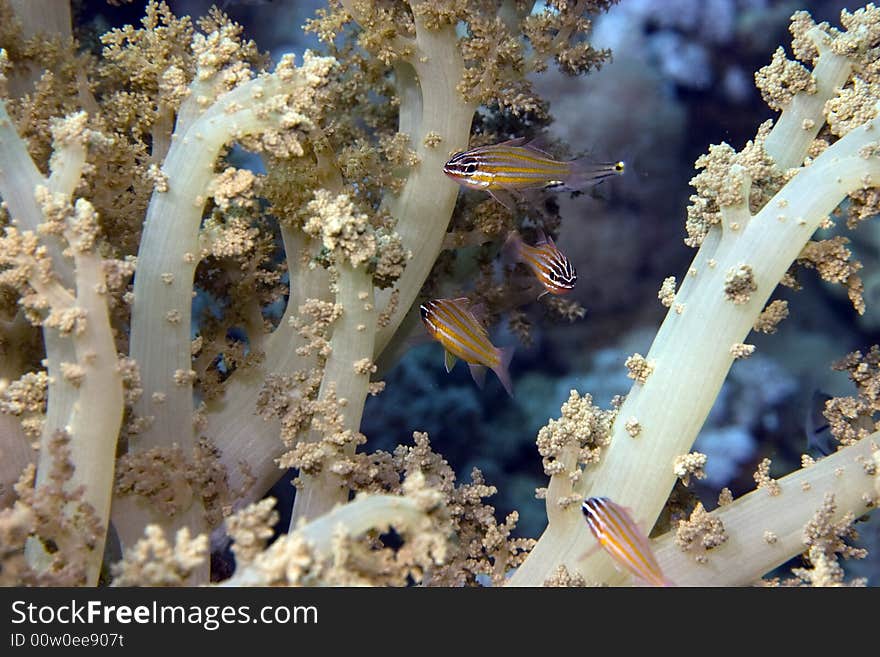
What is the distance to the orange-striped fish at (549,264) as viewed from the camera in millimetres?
3248

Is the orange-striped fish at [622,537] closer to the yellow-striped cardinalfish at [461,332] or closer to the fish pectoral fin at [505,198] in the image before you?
the yellow-striped cardinalfish at [461,332]

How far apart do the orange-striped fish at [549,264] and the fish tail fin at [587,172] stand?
0.32m

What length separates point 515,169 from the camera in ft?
9.93

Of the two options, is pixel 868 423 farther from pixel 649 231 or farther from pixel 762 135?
pixel 649 231

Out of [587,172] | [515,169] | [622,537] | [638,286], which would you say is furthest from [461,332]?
[638,286]

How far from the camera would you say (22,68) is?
3.13m

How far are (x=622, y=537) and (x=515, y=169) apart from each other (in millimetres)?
1568

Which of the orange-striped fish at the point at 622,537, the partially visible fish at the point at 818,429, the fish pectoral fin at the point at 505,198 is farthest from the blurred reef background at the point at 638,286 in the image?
the orange-striped fish at the point at 622,537

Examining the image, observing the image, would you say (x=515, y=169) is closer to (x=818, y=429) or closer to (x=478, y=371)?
(x=478, y=371)

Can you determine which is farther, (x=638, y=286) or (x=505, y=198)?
(x=638, y=286)

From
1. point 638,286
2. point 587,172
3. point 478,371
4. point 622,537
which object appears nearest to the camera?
point 622,537

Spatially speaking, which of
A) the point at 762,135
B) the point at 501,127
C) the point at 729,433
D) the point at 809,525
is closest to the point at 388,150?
the point at 501,127
